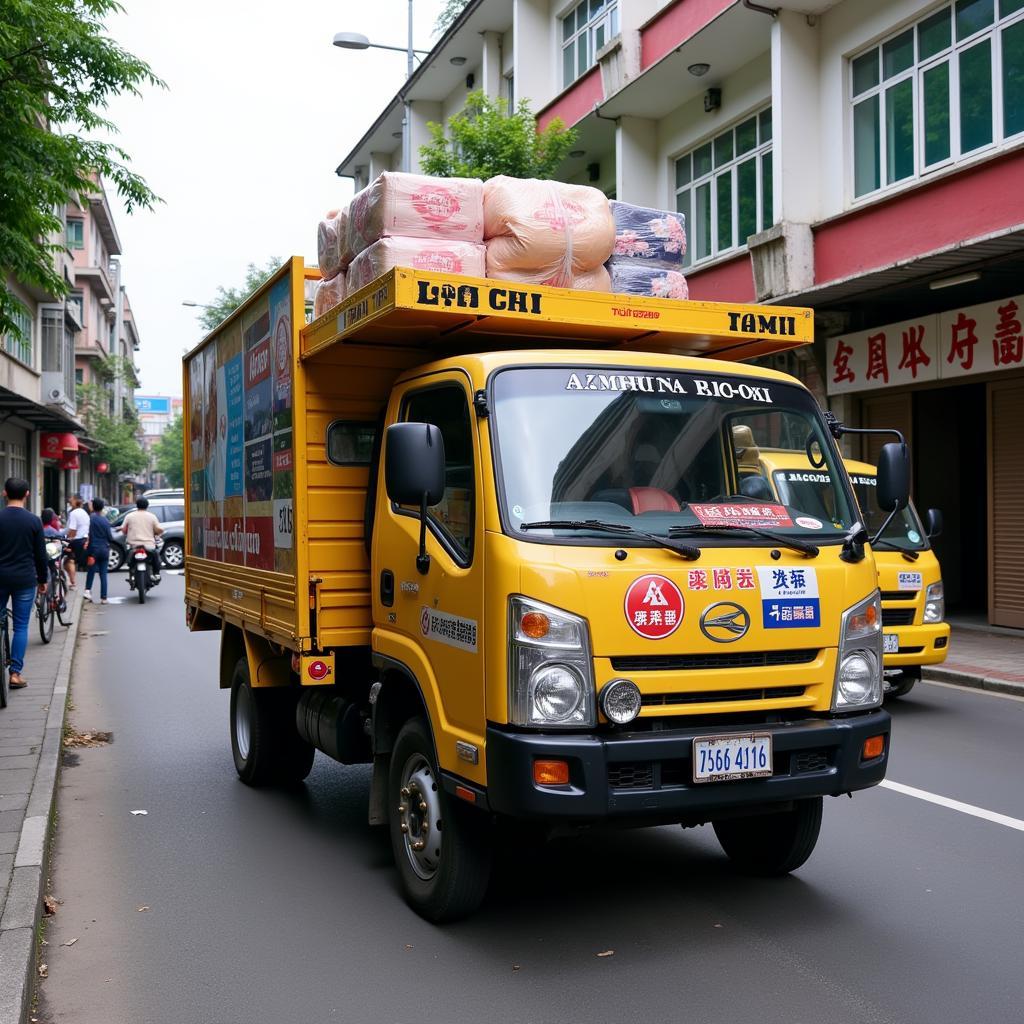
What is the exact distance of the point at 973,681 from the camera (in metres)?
10.7

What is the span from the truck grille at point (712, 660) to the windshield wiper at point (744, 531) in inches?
15.2

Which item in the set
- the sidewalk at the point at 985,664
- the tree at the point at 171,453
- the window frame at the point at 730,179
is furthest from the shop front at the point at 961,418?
the tree at the point at 171,453

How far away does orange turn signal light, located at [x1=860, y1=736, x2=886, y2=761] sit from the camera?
4.32 m

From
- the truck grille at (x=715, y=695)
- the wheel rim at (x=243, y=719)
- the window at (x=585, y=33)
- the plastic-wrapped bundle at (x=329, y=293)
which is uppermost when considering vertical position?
the window at (x=585, y=33)

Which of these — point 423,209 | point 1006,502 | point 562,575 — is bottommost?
point 562,575

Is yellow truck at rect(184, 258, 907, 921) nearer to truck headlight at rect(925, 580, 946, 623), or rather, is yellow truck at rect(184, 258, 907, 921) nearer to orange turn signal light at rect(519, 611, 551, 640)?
orange turn signal light at rect(519, 611, 551, 640)

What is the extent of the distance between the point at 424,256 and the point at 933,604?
20.1ft

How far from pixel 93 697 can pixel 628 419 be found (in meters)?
7.57

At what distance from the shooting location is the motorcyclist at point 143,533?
1970cm

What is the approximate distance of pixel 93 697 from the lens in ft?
34.1

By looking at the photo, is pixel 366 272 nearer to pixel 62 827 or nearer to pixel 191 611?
pixel 62 827

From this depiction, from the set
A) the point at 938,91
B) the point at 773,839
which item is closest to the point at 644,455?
the point at 773,839

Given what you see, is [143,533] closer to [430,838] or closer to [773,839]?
[430,838]

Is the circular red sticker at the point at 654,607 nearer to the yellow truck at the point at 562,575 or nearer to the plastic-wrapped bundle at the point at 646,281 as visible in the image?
the yellow truck at the point at 562,575
